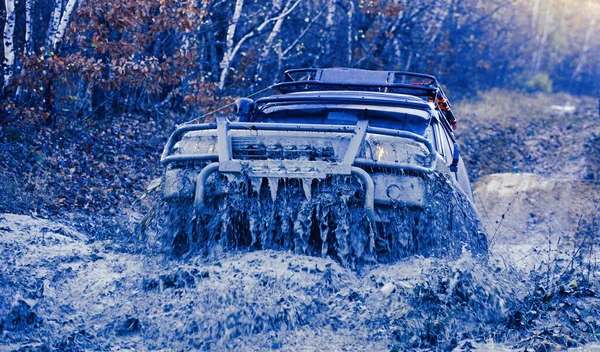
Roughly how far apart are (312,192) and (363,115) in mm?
1475

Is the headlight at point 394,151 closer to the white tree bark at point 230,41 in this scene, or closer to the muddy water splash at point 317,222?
the muddy water splash at point 317,222

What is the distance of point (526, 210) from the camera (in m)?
12.6

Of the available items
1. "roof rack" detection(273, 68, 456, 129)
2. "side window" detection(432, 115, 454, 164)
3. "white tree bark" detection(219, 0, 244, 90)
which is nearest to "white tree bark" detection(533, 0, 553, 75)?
"white tree bark" detection(219, 0, 244, 90)

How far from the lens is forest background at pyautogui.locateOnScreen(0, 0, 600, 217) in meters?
A: 10.4

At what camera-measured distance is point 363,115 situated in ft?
22.6

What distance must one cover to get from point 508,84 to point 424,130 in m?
31.3

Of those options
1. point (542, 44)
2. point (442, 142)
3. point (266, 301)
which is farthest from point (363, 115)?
point (542, 44)

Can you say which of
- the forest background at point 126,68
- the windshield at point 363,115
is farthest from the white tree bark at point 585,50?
the windshield at point 363,115

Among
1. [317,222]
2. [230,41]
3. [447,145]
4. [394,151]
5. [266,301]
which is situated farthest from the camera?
[230,41]

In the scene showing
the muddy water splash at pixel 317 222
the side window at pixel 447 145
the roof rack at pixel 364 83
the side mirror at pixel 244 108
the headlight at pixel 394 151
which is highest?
the roof rack at pixel 364 83

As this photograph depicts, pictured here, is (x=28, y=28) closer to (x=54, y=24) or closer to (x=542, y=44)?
(x=54, y=24)

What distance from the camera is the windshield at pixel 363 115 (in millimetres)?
6805

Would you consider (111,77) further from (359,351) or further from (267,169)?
(359,351)

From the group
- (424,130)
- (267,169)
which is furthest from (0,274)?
(424,130)
